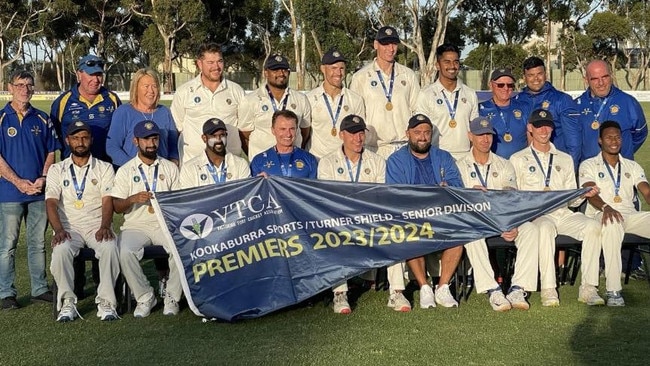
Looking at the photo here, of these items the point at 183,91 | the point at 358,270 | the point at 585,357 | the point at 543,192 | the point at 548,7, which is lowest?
the point at 585,357

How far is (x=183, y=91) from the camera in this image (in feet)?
25.9

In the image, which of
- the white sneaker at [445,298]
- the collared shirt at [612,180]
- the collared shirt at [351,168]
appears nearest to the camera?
the white sneaker at [445,298]

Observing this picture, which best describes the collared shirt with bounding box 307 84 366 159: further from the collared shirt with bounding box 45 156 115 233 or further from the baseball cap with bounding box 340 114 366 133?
the collared shirt with bounding box 45 156 115 233

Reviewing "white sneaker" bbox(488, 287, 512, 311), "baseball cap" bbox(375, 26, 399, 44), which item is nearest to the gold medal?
"baseball cap" bbox(375, 26, 399, 44)

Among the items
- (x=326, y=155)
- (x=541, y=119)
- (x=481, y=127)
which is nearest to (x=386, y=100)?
(x=326, y=155)

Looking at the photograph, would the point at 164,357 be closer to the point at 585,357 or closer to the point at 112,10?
the point at 585,357

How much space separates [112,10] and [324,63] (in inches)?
2555

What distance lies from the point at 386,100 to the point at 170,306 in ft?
10.2

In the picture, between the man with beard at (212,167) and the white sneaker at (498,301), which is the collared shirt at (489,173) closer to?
the white sneaker at (498,301)

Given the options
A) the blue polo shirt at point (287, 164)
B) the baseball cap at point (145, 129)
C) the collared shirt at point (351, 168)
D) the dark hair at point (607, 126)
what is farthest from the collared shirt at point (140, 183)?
the dark hair at point (607, 126)

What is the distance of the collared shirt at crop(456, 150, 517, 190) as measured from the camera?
7.34 meters

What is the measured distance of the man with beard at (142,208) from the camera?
22.4 ft

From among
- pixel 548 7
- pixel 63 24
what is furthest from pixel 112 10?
pixel 548 7

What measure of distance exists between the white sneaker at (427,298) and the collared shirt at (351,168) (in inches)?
42.6
